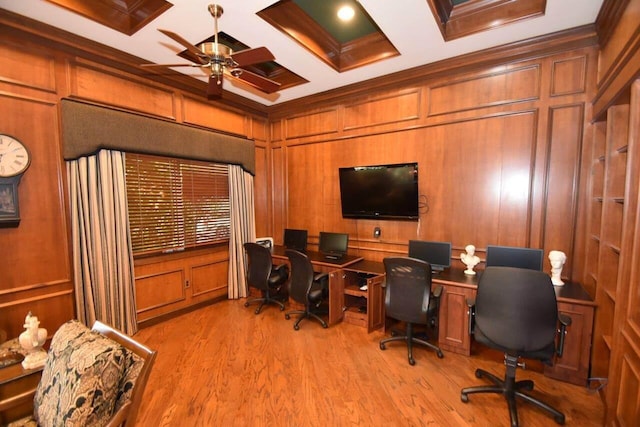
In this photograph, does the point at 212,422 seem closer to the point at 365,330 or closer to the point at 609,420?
the point at 365,330

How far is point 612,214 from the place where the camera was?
6.86 feet

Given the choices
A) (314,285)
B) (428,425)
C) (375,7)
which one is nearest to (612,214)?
(428,425)

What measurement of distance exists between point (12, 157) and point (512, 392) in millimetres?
4409

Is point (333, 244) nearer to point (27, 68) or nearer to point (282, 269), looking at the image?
point (282, 269)

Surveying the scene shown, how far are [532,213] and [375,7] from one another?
2465 mm

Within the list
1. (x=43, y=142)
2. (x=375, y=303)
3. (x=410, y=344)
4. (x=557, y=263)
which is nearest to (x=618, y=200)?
(x=557, y=263)

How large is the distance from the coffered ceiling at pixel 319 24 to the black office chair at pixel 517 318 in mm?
2193

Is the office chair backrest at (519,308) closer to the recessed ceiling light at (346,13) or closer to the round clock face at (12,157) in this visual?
the recessed ceiling light at (346,13)

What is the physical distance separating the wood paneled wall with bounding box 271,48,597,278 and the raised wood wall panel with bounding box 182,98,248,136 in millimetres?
1091

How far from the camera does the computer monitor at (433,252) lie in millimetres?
3111

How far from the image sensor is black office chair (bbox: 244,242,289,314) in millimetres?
3627

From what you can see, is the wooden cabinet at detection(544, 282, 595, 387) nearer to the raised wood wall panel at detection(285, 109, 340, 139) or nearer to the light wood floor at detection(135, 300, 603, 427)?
the light wood floor at detection(135, 300, 603, 427)

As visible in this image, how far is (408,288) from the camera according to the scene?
2.63 m

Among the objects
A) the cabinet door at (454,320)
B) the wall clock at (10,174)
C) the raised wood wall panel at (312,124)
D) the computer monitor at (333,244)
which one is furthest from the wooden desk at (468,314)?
the wall clock at (10,174)
